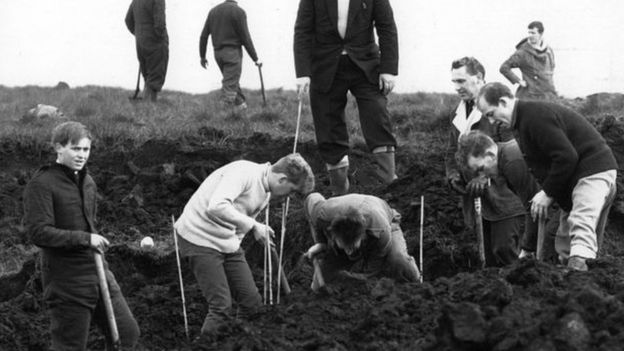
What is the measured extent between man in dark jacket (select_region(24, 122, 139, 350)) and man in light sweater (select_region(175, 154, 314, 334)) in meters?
0.74

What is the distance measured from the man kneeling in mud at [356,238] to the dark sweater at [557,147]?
1105 mm

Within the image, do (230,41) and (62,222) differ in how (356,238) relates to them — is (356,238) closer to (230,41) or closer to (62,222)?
(62,222)

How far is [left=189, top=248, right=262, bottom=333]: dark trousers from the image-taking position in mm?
7625

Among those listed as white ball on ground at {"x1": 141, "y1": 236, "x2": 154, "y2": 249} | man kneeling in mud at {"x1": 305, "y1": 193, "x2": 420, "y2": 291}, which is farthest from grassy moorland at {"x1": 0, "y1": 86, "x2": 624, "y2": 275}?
man kneeling in mud at {"x1": 305, "y1": 193, "x2": 420, "y2": 291}

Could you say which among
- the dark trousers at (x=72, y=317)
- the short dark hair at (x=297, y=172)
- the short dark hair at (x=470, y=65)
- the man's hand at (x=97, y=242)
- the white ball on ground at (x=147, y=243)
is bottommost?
the white ball on ground at (x=147, y=243)

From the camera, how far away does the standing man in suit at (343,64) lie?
10328mm

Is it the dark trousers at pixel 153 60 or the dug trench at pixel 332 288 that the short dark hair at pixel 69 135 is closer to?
the dug trench at pixel 332 288

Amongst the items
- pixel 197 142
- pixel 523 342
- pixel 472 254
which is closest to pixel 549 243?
pixel 472 254

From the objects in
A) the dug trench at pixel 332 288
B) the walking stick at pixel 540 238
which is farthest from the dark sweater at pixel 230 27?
the walking stick at pixel 540 238

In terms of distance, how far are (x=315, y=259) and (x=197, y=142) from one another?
5539mm

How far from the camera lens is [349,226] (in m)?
7.86

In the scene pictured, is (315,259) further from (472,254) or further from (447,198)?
(447,198)

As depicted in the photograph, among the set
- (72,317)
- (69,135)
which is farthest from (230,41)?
(72,317)

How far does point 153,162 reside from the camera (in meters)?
13.6
